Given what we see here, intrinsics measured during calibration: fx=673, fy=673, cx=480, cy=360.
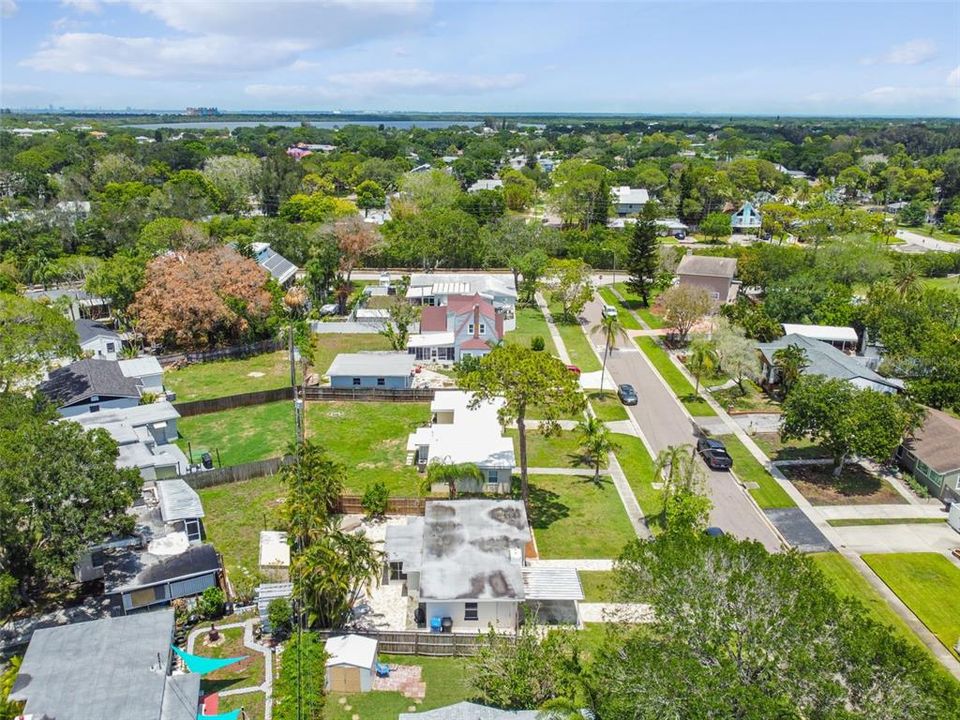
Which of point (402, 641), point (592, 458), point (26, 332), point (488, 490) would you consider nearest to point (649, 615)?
point (402, 641)

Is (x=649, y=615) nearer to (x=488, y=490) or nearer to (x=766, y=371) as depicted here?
(x=488, y=490)

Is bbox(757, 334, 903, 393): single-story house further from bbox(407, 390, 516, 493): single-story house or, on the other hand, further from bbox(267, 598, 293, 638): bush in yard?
bbox(267, 598, 293, 638): bush in yard

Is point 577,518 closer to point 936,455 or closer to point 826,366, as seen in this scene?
point 936,455

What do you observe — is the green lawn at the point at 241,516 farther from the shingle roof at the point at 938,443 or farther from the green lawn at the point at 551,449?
the shingle roof at the point at 938,443

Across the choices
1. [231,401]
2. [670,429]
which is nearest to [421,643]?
[670,429]

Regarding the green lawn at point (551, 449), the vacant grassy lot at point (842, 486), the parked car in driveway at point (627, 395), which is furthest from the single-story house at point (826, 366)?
the green lawn at point (551, 449)

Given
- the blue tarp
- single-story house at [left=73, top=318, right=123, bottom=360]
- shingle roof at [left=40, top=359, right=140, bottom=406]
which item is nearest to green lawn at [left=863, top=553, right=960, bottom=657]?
the blue tarp
